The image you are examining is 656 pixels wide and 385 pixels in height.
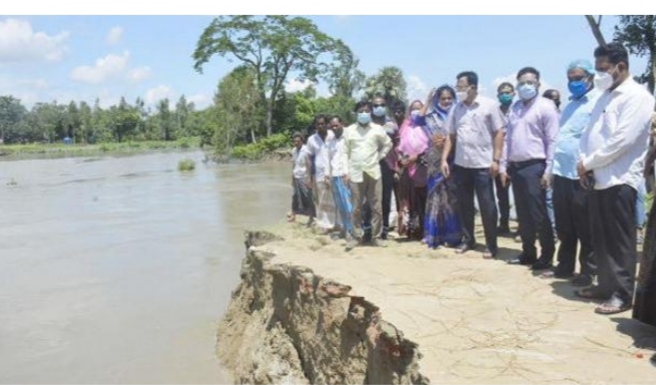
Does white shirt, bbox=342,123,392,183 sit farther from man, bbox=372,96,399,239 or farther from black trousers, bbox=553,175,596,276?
black trousers, bbox=553,175,596,276

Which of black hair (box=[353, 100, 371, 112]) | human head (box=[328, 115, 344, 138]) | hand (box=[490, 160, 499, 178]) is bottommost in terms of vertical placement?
hand (box=[490, 160, 499, 178])

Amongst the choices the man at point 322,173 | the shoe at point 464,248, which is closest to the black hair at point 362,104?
the man at point 322,173

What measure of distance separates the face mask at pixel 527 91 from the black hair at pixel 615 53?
110 centimetres

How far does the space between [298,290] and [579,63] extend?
9.96ft

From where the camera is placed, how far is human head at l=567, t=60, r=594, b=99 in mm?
4465

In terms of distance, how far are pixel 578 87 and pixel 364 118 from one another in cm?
238

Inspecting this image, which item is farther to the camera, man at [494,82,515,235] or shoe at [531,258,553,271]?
man at [494,82,515,235]

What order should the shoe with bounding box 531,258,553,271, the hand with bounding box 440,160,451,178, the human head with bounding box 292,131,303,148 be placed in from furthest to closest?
the human head with bounding box 292,131,303,148, the hand with bounding box 440,160,451,178, the shoe with bounding box 531,258,553,271

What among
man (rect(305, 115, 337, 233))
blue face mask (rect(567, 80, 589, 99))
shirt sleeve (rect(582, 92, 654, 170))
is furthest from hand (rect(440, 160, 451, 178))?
shirt sleeve (rect(582, 92, 654, 170))

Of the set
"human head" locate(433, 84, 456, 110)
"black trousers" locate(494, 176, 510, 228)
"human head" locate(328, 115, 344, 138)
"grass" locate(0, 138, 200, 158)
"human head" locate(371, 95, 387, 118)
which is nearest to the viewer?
"human head" locate(433, 84, 456, 110)

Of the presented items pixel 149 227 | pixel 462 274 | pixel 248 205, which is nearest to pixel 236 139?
pixel 248 205

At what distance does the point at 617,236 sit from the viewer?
381 centimetres

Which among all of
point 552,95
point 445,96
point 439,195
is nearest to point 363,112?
point 445,96

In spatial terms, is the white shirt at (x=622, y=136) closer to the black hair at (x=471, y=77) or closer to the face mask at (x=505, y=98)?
the black hair at (x=471, y=77)
